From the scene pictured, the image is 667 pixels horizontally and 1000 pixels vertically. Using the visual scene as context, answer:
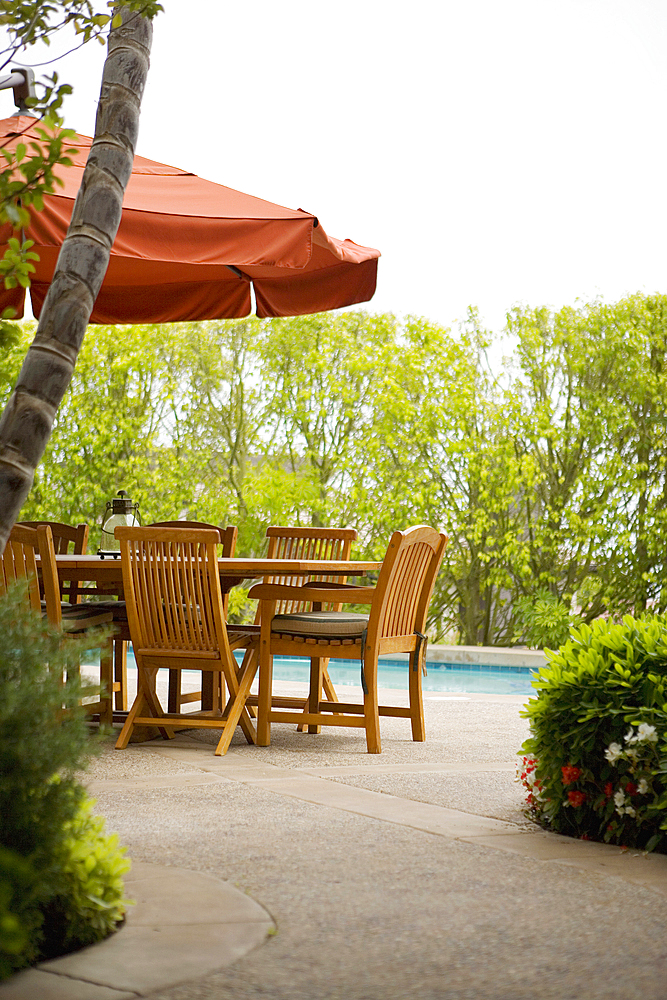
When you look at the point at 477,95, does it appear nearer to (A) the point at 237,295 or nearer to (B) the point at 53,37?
(A) the point at 237,295

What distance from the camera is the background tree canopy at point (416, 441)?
11484mm

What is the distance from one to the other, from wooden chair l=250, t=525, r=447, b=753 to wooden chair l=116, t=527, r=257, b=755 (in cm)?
22

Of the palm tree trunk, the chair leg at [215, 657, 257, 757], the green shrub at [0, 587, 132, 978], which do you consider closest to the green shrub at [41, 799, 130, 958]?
the green shrub at [0, 587, 132, 978]

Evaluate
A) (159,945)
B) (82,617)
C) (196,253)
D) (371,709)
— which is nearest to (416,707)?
(371,709)

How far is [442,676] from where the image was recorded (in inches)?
421

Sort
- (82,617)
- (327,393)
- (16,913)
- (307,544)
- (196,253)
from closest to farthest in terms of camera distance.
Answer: (16,913)
(196,253)
(82,617)
(307,544)
(327,393)

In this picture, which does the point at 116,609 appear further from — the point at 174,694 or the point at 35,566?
the point at 35,566

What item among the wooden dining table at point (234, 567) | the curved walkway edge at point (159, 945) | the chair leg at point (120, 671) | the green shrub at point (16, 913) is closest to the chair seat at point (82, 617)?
the wooden dining table at point (234, 567)

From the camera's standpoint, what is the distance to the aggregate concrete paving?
6.06 feet

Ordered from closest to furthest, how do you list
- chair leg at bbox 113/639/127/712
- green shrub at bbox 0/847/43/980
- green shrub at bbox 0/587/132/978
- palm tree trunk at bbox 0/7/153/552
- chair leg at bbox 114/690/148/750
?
green shrub at bbox 0/847/43/980 → green shrub at bbox 0/587/132/978 → palm tree trunk at bbox 0/7/153/552 → chair leg at bbox 114/690/148/750 → chair leg at bbox 113/639/127/712

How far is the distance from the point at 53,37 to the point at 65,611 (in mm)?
2786

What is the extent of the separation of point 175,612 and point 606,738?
2.11 m

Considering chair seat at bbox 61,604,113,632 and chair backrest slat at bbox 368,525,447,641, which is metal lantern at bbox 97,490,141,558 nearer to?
chair seat at bbox 61,604,113,632

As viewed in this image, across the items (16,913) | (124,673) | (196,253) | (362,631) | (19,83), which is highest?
(19,83)
